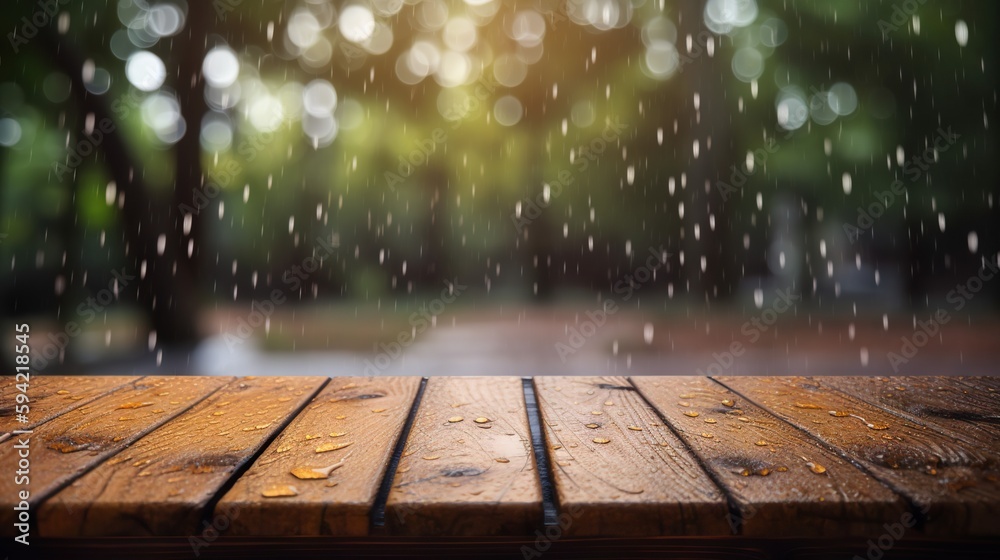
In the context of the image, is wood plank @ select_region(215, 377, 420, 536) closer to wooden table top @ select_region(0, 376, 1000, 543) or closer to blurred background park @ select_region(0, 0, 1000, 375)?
wooden table top @ select_region(0, 376, 1000, 543)

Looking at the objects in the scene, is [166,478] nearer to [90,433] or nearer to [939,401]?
[90,433]

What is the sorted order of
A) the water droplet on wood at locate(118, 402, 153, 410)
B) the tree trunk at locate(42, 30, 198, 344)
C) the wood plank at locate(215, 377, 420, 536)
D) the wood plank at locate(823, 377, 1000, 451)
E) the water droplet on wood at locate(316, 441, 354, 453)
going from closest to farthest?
the wood plank at locate(215, 377, 420, 536) < the water droplet on wood at locate(316, 441, 354, 453) < the wood plank at locate(823, 377, 1000, 451) < the water droplet on wood at locate(118, 402, 153, 410) < the tree trunk at locate(42, 30, 198, 344)

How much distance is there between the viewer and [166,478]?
1044 mm

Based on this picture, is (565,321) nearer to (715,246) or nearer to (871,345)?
(715,246)

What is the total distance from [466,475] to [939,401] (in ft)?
3.92

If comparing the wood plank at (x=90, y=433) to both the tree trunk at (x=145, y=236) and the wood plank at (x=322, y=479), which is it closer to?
the wood plank at (x=322, y=479)

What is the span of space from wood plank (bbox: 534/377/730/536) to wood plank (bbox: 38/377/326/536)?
1.84 feet

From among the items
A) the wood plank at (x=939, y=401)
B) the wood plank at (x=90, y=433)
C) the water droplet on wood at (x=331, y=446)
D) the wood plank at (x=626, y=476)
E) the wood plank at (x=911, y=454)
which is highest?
the wood plank at (x=939, y=401)

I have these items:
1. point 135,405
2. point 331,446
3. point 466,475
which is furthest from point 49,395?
point 466,475

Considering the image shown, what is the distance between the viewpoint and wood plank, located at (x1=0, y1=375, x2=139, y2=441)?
53.2 inches

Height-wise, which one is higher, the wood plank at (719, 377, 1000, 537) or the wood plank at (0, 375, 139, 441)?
the wood plank at (719, 377, 1000, 537)

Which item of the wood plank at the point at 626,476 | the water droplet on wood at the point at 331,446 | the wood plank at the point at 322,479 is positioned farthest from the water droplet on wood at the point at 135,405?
the wood plank at the point at 626,476

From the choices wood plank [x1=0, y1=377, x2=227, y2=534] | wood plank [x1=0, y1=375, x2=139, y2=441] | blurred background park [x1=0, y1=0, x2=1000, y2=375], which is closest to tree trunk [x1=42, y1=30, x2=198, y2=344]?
blurred background park [x1=0, y1=0, x2=1000, y2=375]

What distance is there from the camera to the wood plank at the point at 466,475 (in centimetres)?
96
